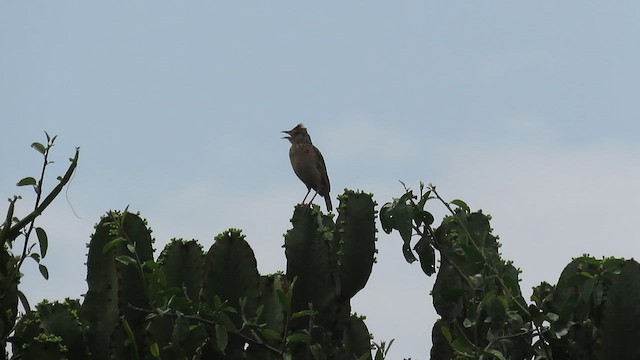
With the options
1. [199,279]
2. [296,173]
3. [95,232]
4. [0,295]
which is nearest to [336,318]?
[199,279]

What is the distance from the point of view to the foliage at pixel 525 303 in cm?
392

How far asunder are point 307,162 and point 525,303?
16.0 feet

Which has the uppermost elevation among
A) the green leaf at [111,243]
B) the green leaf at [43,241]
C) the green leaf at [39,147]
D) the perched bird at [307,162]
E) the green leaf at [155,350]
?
the perched bird at [307,162]

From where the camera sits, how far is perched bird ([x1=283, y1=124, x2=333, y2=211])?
8828 millimetres

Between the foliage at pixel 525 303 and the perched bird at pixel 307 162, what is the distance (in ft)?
14.8

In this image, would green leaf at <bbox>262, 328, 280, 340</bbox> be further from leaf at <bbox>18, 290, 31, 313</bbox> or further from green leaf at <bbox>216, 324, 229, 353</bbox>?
leaf at <bbox>18, 290, 31, 313</bbox>

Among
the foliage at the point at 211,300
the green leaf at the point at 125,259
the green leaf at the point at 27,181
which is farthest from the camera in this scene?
the green leaf at the point at 27,181

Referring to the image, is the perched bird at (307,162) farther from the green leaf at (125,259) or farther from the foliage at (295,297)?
the green leaf at (125,259)

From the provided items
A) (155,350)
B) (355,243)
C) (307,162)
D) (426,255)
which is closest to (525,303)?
(426,255)

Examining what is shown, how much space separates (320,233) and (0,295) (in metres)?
1.37

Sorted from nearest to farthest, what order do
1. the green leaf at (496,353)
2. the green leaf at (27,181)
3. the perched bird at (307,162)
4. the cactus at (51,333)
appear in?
1. the green leaf at (496,353)
2. the cactus at (51,333)
3. the green leaf at (27,181)
4. the perched bird at (307,162)

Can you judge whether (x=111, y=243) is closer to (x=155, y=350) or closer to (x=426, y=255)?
(x=155, y=350)

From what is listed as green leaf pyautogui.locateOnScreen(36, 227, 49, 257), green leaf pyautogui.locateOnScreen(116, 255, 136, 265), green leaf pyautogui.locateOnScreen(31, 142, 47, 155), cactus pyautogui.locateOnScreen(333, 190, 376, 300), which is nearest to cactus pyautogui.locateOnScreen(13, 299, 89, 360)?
green leaf pyautogui.locateOnScreen(36, 227, 49, 257)

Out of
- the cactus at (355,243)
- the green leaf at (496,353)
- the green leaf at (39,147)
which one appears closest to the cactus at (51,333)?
the green leaf at (39,147)
